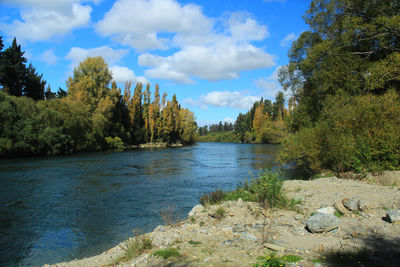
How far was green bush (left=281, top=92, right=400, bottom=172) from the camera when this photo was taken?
1355cm

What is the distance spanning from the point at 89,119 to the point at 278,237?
147ft

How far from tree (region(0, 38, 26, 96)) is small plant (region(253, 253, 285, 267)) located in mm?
55466

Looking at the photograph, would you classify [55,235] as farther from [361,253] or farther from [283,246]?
[361,253]

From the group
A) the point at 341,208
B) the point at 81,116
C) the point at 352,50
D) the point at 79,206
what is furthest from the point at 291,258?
the point at 81,116

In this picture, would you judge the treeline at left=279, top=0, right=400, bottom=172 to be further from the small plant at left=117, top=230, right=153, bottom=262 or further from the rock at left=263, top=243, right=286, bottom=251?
the small plant at left=117, top=230, right=153, bottom=262

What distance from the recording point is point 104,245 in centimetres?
870

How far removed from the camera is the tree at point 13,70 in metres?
50.0

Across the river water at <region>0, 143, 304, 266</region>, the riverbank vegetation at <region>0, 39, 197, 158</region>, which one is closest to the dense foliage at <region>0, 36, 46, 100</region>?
the riverbank vegetation at <region>0, 39, 197, 158</region>

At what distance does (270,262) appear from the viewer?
4.68 metres

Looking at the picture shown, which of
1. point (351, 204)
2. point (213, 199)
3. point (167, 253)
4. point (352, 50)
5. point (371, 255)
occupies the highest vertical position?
point (352, 50)

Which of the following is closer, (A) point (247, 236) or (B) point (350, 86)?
(A) point (247, 236)

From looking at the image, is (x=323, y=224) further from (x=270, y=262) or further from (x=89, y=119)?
(x=89, y=119)

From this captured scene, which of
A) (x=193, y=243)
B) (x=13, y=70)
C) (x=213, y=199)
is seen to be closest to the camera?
(x=193, y=243)

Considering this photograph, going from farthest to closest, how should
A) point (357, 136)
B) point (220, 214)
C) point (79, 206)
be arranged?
1. point (357, 136)
2. point (79, 206)
3. point (220, 214)
